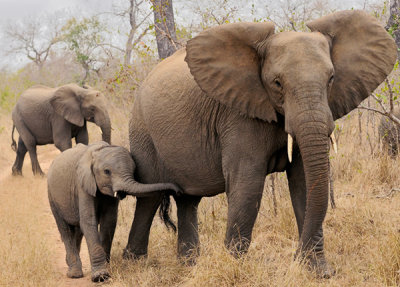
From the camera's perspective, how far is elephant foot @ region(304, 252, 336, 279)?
462 cm

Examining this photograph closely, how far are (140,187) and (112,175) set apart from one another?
29 centimetres

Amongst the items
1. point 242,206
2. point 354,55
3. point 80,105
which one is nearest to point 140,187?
point 242,206

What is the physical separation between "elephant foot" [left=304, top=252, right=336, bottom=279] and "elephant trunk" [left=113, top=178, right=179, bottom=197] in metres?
1.20

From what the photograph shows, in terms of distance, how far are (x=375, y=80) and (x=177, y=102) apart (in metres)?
1.56

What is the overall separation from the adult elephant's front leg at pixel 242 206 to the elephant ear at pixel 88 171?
1.28 m

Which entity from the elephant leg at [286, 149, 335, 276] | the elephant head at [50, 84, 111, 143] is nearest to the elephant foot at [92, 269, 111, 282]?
the elephant leg at [286, 149, 335, 276]

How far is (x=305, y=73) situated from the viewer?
13.1 feet

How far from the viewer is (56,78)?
26859 mm

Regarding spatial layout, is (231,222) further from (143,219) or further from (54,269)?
(54,269)

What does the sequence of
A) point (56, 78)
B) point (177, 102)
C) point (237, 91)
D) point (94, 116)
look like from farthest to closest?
point (56, 78)
point (94, 116)
point (177, 102)
point (237, 91)

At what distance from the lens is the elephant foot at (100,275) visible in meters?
5.19

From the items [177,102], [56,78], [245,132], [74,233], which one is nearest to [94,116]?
[74,233]

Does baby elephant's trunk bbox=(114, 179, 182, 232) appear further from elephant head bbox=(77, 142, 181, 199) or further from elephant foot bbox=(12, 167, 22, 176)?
elephant foot bbox=(12, 167, 22, 176)

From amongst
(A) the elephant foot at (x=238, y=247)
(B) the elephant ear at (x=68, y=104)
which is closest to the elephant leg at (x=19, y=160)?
(B) the elephant ear at (x=68, y=104)
